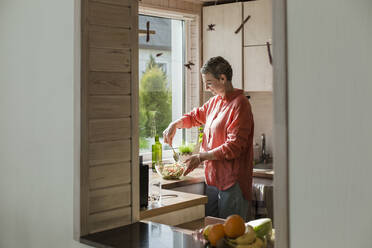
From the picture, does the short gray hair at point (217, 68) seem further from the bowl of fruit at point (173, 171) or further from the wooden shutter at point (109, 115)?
the wooden shutter at point (109, 115)

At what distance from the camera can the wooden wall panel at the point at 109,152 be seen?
198 cm

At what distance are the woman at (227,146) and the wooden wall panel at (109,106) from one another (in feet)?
3.31

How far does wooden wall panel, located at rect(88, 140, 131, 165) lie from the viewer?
1.98 meters

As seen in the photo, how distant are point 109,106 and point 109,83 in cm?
10

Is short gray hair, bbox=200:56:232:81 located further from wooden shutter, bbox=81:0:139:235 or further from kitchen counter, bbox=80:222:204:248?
kitchen counter, bbox=80:222:204:248

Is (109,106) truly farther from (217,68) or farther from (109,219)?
(217,68)

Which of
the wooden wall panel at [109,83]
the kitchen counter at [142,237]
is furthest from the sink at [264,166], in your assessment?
the wooden wall panel at [109,83]

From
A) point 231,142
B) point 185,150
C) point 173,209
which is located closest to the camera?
point 173,209

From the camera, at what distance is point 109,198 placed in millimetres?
2018
